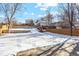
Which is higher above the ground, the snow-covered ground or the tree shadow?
the snow-covered ground

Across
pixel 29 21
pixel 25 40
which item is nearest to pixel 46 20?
pixel 29 21

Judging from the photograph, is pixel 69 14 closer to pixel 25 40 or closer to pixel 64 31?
pixel 64 31

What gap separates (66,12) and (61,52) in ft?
1.11

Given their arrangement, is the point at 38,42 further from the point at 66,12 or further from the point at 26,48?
the point at 66,12

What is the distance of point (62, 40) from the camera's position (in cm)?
150

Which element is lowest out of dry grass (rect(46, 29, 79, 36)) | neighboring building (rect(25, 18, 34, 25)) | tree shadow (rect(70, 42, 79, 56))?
tree shadow (rect(70, 42, 79, 56))

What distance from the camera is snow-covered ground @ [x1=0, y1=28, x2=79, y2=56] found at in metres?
1.48

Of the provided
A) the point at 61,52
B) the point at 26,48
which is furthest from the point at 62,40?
the point at 26,48

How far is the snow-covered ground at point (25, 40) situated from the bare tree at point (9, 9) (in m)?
0.13

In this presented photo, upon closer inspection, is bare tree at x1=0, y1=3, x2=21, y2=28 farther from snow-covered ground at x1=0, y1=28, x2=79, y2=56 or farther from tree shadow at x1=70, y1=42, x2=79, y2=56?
tree shadow at x1=70, y1=42, x2=79, y2=56

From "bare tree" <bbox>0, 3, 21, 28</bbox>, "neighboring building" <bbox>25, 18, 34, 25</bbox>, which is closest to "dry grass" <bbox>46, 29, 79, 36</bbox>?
"neighboring building" <bbox>25, 18, 34, 25</bbox>

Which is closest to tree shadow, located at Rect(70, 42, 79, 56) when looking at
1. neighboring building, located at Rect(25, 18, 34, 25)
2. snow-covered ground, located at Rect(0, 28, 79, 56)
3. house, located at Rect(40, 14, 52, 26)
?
Result: snow-covered ground, located at Rect(0, 28, 79, 56)

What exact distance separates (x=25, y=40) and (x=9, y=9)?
295mm

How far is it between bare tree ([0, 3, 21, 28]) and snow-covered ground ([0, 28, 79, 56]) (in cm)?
13
